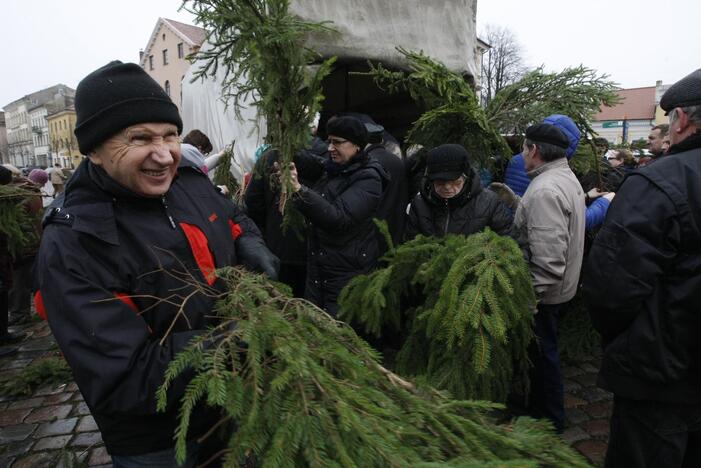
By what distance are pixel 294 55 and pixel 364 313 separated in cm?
157

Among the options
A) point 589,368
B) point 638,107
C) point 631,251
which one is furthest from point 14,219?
point 638,107

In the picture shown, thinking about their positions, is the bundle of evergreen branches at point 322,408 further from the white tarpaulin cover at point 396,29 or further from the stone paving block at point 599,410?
the white tarpaulin cover at point 396,29

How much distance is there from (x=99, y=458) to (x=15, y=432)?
101 centimetres

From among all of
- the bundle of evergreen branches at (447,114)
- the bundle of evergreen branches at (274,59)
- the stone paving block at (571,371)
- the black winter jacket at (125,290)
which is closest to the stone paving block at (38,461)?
the black winter jacket at (125,290)

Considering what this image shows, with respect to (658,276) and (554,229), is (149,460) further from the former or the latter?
(554,229)

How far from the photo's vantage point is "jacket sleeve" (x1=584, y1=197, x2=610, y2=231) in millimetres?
3609

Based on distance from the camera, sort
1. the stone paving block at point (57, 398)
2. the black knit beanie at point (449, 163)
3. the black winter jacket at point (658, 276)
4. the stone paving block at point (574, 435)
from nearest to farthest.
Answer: the black winter jacket at point (658, 276)
the black knit beanie at point (449, 163)
the stone paving block at point (574, 435)
the stone paving block at point (57, 398)

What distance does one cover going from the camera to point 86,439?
3.46 m

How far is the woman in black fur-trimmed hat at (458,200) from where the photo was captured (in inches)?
118

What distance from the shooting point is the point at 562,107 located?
4.02 metres

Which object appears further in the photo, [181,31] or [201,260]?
[181,31]

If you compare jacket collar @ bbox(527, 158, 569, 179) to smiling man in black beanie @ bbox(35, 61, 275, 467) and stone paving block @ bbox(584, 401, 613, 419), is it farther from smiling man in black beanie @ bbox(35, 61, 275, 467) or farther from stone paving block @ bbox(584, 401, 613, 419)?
smiling man in black beanie @ bbox(35, 61, 275, 467)

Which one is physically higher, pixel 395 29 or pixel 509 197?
pixel 395 29

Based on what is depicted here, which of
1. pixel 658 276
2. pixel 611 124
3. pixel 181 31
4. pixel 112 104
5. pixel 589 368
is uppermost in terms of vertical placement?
pixel 181 31
